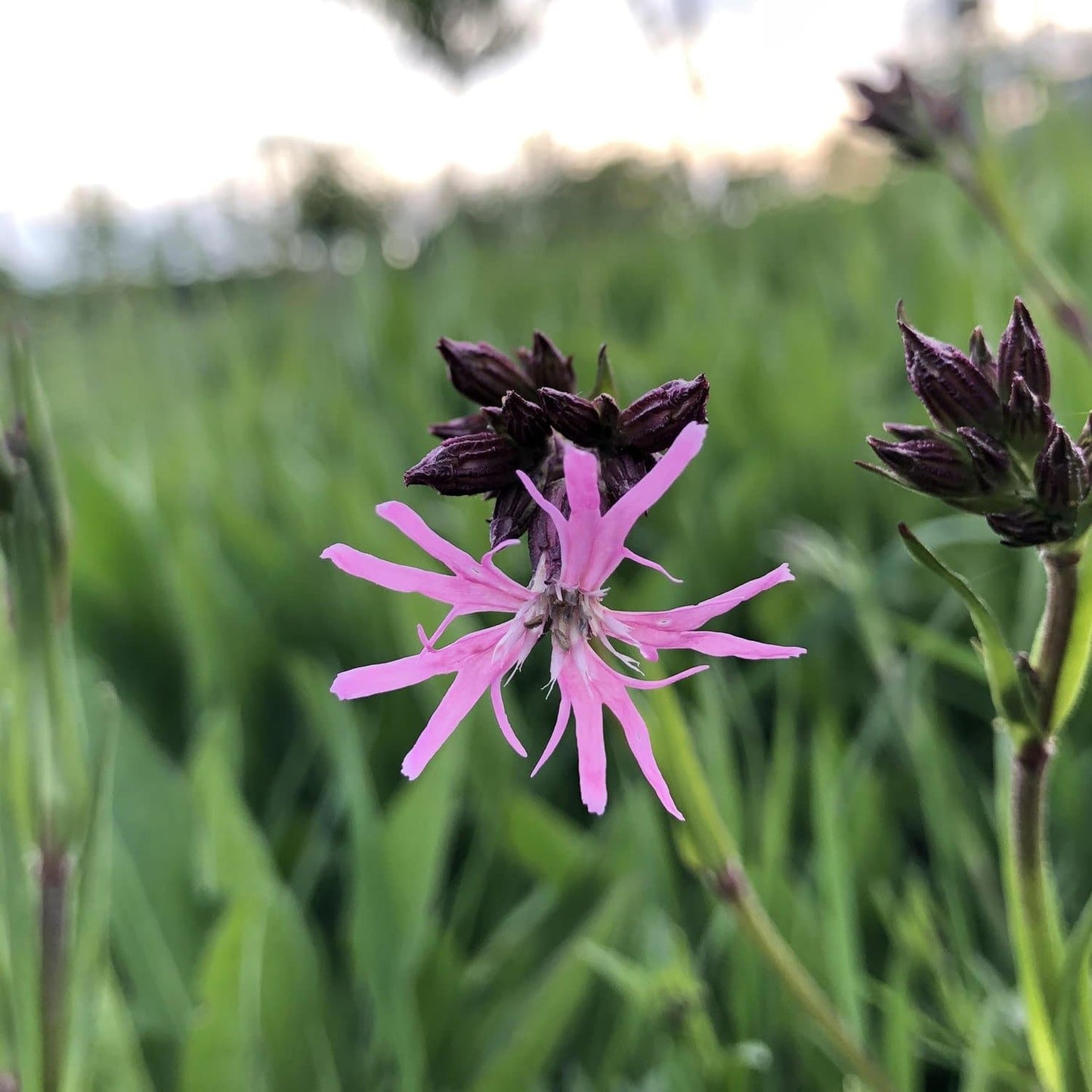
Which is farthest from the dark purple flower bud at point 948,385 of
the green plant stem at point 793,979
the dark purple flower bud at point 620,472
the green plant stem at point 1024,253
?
the green plant stem at point 1024,253

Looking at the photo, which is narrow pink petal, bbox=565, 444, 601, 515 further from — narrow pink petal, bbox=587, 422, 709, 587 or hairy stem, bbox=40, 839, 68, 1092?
hairy stem, bbox=40, 839, 68, 1092

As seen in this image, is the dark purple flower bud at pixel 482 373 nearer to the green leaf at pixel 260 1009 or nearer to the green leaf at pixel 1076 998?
the green leaf at pixel 1076 998

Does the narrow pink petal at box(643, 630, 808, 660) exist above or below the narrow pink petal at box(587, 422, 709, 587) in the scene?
below

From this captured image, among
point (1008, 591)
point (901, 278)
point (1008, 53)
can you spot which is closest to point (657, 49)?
point (901, 278)

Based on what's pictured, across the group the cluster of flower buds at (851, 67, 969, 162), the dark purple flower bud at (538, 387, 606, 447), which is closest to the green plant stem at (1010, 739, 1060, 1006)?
the dark purple flower bud at (538, 387, 606, 447)

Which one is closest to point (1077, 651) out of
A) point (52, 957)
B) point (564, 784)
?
point (52, 957)

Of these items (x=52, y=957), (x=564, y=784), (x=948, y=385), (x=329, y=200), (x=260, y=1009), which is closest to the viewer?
(x=948, y=385)

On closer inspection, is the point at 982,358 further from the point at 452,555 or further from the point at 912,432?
the point at 452,555
